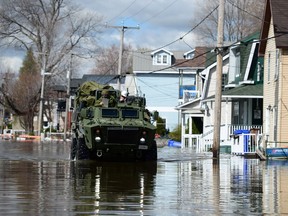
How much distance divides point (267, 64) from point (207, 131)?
9.45 m

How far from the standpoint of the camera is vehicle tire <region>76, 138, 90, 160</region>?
2775 cm

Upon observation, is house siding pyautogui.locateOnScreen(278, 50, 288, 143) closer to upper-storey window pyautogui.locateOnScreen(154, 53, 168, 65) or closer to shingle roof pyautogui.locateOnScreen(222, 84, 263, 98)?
shingle roof pyautogui.locateOnScreen(222, 84, 263, 98)

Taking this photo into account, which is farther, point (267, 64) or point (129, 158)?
point (267, 64)

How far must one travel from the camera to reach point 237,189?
16938 mm

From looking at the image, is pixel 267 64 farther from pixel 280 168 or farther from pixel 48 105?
pixel 48 105

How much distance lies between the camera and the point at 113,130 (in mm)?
26797

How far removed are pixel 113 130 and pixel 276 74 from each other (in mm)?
12793

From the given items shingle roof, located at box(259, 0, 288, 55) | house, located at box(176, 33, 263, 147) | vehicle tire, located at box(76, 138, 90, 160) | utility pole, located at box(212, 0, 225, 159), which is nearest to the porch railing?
house, located at box(176, 33, 263, 147)

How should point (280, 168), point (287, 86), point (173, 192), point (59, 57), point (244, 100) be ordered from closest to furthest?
point (173, 192)
point (280, 168)
point (287, 86)
point (244, 100)
point (59, 57)

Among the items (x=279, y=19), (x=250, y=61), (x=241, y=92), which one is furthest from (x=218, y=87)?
(x=250, y=61)

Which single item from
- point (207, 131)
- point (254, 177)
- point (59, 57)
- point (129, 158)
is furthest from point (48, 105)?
point (254, 177)

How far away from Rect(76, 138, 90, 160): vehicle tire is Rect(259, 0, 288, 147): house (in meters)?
9.38

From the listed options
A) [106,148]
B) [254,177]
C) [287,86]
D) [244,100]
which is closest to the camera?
[254,177]

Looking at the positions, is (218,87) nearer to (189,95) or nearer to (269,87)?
(269,87)
